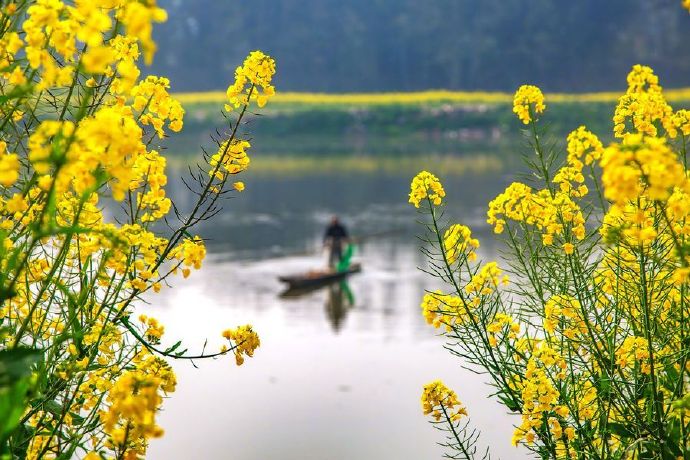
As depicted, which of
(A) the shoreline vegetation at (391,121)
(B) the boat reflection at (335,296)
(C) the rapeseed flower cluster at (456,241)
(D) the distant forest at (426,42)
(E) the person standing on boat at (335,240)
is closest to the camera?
(C) the rapeseed flower cluster at (456,241)

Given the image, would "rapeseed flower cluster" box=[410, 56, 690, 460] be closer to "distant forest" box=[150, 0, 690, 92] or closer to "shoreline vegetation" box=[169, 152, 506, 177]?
"shoreline vegetation" box=[169, 152, 506, 177]

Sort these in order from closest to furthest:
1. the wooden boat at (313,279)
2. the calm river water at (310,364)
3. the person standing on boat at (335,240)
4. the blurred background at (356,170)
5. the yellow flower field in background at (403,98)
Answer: the calm river water at (310,364) < the blurred background at (356,170) < the wooden boat at (313,279) < the person standing on boat at (335,240) < the yellow flower field in background at (403,98)

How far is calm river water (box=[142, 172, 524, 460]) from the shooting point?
12.4 meters

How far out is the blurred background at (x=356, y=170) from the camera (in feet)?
44.0

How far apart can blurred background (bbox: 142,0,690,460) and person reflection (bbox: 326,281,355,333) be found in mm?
78

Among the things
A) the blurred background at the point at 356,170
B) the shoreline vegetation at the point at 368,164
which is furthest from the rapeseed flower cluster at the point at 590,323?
the shoreline vegetation at the point at 368,164

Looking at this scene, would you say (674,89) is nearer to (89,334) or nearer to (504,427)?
(504,427)

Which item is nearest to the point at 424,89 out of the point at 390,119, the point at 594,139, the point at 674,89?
the point at 390,119

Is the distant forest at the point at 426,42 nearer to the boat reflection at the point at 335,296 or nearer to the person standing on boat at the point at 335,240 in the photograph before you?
the person standing on boat at the point at 335,240

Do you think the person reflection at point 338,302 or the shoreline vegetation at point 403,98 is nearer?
the person reflection at point 338,302

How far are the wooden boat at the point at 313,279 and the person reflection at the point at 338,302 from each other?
20cm

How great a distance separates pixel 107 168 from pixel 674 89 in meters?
85.1

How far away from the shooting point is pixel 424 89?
91688mm

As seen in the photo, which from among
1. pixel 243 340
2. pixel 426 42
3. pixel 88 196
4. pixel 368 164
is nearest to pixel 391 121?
pixel 426 42
